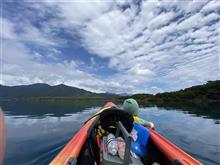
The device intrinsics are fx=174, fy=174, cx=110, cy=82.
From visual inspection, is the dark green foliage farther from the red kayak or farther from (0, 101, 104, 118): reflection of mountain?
the red kayak

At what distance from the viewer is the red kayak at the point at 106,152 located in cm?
272

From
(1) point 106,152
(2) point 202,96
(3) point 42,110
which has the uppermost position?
(2) point 202,96

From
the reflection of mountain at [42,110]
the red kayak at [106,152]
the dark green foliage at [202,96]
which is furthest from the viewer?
the dark green foliage at [202,96]

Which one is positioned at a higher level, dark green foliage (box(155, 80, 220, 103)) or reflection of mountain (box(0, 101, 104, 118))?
dark green foliage (box(155, 80, 220, 103))

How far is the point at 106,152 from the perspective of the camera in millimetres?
3072

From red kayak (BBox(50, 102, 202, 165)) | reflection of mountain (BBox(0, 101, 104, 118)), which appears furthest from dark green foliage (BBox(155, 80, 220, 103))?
red kayak (BBox(50, 102, 202, 165))

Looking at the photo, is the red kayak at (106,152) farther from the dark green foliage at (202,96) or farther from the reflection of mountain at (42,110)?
the dark green foliage at (202,96)

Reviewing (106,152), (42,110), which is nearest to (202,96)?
(42,110)

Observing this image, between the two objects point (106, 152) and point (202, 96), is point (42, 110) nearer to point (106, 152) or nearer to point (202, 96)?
point (106, 152)

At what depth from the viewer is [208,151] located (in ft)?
19.5

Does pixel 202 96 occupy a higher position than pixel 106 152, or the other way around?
pixel 202 96

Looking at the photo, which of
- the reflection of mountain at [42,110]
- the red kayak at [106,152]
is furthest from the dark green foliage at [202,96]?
the red kayak at [106,152]

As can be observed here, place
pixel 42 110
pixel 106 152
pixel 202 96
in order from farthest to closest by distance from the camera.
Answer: pixel 202 96 → pixel 42 110 → pixel 106 152

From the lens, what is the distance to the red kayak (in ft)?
8.92
